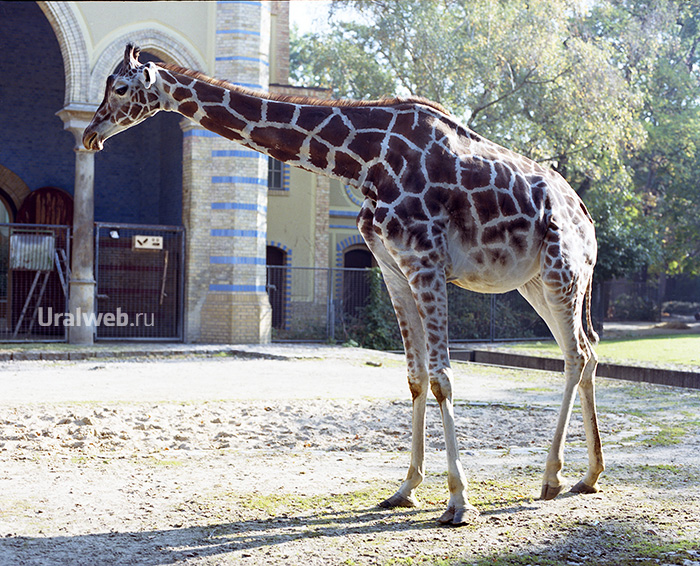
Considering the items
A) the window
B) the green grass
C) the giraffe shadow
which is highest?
the window

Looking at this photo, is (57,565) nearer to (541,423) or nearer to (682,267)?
(541,423)

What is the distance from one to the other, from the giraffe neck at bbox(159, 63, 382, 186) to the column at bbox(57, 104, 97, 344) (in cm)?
1335

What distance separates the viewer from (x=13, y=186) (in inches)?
921

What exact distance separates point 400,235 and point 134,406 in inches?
197

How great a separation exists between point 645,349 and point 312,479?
50.3ft

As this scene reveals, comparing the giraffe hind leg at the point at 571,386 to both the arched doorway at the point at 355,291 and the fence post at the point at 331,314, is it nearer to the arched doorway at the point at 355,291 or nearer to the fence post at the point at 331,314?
the fence post at the point at 331,314

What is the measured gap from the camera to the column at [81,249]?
17.6m

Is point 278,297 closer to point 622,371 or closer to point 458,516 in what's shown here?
point 622,371

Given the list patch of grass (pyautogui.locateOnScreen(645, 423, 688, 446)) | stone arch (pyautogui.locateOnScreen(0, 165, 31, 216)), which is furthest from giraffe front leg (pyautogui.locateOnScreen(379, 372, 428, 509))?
stone arch (pyautogui.locateOnScreen(0, 165, 31, 216))

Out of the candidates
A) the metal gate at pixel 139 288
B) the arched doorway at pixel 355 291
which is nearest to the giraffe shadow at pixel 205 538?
the metal gate at pixel 139 288

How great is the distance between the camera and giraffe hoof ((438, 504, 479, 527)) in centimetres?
446

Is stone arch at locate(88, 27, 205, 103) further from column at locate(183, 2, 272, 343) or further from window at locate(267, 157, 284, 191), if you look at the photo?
window at locate(267, 157, 284, 191)

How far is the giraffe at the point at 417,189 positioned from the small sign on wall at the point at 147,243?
1425cm

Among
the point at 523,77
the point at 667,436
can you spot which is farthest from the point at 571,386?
the point at 523,77
